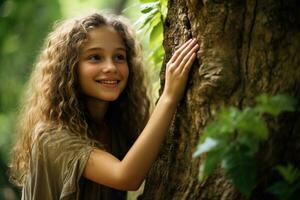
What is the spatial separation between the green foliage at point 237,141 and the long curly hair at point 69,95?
50.4 inches

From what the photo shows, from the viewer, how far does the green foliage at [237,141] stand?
171cm

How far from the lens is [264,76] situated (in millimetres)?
2252

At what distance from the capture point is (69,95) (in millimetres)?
3088

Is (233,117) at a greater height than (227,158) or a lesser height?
greater

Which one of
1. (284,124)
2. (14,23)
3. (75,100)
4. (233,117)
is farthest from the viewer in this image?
(14,23)

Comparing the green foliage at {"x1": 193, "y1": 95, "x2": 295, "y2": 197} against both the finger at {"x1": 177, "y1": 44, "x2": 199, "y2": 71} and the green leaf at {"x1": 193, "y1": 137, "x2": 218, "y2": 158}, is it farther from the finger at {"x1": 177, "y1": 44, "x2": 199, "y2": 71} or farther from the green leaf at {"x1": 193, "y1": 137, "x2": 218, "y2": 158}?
the finger at {"x1": 177, "y1": 44, "x2": 199, "y2": 71}

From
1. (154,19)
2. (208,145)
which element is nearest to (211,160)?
(208,145)

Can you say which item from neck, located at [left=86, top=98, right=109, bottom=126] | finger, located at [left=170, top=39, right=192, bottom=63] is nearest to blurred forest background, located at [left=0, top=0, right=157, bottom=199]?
neck, located at [left=86, top=98, right=109, bottom=126]

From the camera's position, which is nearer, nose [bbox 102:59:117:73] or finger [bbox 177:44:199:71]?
finger [bbox 177:44:199:71]

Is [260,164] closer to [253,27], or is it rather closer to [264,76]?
[264,76]

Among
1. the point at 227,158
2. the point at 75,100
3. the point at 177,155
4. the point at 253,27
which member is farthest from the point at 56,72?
the point at 227,158

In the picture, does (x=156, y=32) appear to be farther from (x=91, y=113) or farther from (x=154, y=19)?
(x=91, y=113)

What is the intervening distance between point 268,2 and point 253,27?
0.11 meters

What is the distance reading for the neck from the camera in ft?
10.5
